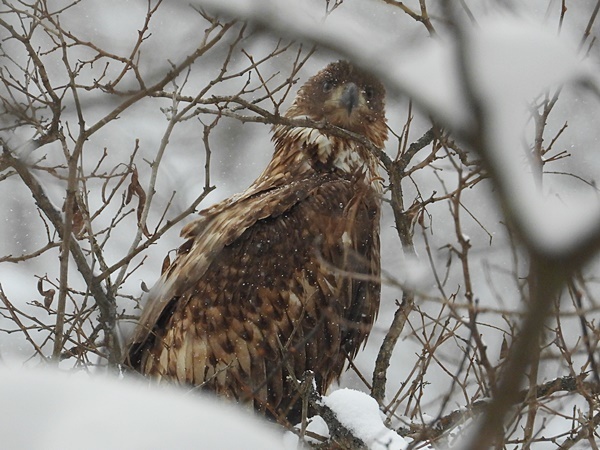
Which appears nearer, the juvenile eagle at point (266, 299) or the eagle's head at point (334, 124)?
the juvenile eagle at point (266, 299)

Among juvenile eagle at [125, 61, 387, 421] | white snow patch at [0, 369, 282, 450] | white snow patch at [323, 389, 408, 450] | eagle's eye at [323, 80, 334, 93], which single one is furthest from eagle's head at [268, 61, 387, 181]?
white snow patch at [0, 369, 282, 450]

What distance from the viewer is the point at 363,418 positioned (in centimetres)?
357

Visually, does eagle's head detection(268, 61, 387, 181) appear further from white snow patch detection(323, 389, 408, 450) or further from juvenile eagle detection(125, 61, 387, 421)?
white snow patch detection(323, 389, 408, 450)

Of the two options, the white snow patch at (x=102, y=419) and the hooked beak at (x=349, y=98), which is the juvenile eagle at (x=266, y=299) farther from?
the white snow patch at (x=102, y=419)

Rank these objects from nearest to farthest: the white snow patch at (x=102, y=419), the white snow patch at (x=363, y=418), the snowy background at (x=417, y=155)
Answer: the white snow patch at (x=102, y=419) → the snowy background at (x=417, y=155) → the white snow patch at (x=363, y=418)

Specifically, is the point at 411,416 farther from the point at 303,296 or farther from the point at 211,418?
the point at 211,418

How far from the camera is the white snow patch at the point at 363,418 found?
11.3 ft

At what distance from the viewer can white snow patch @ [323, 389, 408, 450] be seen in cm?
345

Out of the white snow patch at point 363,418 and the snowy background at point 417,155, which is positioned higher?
the snowy background at point 417,155

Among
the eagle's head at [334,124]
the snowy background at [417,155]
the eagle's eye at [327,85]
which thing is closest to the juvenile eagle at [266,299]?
the snowy background at [417,155]

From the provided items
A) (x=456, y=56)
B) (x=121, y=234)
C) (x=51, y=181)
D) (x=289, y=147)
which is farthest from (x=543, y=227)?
(x=121, y=234)

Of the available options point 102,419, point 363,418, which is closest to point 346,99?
point 363,418

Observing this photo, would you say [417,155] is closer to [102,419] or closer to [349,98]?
[349,98]

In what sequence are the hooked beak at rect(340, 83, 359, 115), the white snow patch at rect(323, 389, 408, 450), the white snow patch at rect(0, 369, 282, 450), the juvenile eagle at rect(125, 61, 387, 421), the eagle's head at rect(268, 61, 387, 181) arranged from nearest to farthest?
the white snow patch at rect(0, 369, 282, 450), the white snow patch at rect(323, 389, 408, 450), the juvenile eagle at rect(125, 61, 387, 421), the eagle's head at rect(268, 61, 387, 181), the hooked beak at rect(340, 83, 359, 115)
